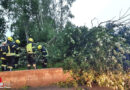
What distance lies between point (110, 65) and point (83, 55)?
81cm

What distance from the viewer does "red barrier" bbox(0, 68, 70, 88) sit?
3699 mm

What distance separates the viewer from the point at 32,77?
3705 millimetres

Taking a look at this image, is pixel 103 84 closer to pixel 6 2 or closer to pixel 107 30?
pixel 107 30

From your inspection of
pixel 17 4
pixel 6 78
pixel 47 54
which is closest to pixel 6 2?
pixel 17 4

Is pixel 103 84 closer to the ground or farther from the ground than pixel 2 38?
closer to the ground

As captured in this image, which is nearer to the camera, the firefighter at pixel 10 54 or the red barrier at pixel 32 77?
the red barrier at pixel 32 77

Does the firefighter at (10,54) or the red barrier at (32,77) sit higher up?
the firefighter at (10,54)

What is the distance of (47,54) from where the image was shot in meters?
5.57

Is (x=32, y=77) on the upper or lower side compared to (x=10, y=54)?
lower

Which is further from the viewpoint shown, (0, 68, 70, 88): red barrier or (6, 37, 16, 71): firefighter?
(6, 37, 16, 71): firefighter

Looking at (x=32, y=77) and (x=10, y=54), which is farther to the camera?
(x=10, y=54)

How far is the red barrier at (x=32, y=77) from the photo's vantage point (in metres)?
3.70

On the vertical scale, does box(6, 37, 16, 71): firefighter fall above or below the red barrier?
above

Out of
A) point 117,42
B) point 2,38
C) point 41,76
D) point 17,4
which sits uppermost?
point 17,4
